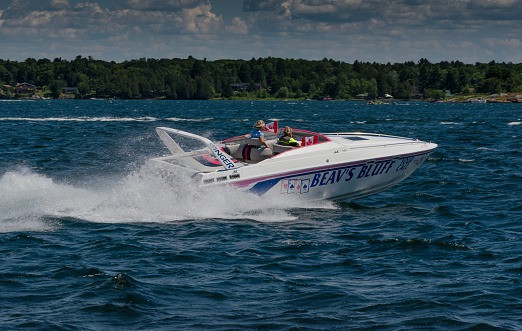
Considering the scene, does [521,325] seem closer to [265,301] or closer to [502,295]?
[502,295]

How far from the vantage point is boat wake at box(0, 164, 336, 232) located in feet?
41.0

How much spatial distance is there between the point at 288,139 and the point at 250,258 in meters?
4.94

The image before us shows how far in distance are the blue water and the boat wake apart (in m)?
0.03

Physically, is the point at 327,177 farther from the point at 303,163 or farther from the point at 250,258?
the point at 250,258

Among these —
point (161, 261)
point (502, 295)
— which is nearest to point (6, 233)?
point (161, 261)

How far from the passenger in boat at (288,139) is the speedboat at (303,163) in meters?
A: 0.13

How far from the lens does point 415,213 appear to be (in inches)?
552

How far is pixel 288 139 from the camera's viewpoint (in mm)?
14344

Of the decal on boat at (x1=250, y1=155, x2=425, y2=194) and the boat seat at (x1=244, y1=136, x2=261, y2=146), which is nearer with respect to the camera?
the decal on boat at (x1=250, y1=155, x2=425, y2=194)

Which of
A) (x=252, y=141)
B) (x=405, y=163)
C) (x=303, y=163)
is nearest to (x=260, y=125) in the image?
(x=252, y=141)

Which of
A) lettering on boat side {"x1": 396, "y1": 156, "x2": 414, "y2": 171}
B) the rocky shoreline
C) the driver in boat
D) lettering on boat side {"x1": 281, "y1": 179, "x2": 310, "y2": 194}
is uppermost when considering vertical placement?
the rocky shoreline

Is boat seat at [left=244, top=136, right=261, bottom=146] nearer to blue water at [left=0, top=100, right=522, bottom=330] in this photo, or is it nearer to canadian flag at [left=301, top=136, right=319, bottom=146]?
canadian flag at [left=301, top=136, right=319, bottom=146]

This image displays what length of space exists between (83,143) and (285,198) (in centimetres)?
1885

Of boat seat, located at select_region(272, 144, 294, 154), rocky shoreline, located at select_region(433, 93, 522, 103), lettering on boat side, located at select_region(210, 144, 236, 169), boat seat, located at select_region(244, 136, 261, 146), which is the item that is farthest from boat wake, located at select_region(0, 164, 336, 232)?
rocky shoreline, located at select_region(433, 93, 522, 103)
